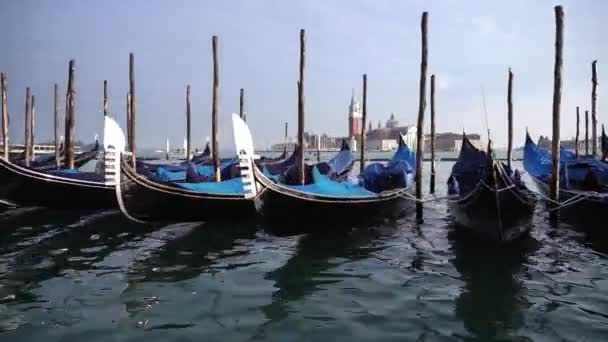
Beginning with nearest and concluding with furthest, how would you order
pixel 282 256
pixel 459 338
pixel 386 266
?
pixel 459 338, pixel 386 266, pixel 282 256

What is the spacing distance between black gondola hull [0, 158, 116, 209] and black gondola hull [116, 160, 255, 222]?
2.84 metres

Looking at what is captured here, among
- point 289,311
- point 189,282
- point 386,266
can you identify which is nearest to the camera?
point 289,311

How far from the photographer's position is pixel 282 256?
5.57 m

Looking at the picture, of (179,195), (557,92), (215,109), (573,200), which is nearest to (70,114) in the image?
(215,109)

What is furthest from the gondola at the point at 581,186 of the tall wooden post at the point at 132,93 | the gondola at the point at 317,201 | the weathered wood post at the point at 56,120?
the weathered wood post at the point at 56,120

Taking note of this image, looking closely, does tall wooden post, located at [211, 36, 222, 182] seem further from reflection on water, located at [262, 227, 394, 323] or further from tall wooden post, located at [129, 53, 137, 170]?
reflection on water, located at [262, 227, 394, 323]

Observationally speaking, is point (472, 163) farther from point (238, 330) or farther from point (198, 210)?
point (238, 330)

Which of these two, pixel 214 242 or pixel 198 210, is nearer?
pixel 214 242

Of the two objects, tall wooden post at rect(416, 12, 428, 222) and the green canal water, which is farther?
tall wooden post at rect(416, 12, 428, 222)

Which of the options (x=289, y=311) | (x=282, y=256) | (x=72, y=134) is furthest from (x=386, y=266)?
(x=72, y=134)

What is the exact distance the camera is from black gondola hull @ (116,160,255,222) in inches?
240

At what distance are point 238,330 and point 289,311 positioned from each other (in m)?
0.52

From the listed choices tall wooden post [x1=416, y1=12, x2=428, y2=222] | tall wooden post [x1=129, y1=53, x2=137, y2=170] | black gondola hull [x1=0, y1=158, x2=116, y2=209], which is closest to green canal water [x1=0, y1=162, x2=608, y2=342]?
tall wooden post [x1=416, y1=12, x2=428, y2=222]

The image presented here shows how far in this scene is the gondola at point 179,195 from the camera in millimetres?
5594
